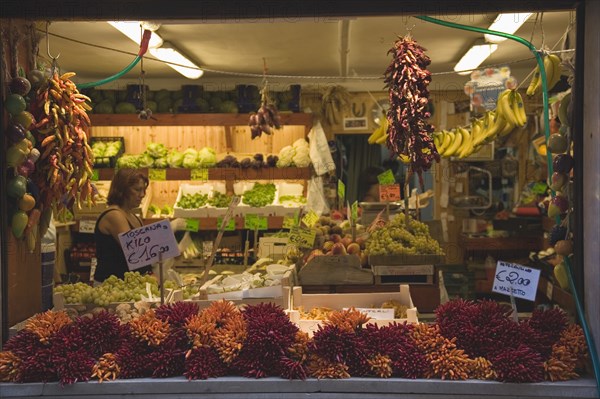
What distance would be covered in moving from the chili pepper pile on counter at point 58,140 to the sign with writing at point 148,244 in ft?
1.37

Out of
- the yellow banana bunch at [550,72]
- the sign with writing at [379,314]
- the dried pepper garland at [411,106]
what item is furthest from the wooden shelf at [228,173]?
the sign with writing at [379,314]

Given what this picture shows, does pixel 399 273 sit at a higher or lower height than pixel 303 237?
lower

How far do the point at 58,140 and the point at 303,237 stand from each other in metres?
2.15

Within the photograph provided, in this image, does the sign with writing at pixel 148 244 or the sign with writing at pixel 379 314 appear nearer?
the sign with writing at pixel 148 244

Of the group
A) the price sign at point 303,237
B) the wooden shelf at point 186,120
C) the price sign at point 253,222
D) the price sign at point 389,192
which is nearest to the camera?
the price sign at point 303,237

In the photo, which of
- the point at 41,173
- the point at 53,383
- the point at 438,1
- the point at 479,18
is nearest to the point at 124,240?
the point at 41,173

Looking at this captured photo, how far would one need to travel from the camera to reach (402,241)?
4.79 metres

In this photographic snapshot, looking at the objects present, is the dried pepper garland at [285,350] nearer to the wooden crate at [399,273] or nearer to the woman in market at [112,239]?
the wooden crate at [399,273]

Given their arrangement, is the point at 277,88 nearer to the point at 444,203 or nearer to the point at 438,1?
the point at 444,203

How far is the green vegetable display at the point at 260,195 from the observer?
7840 mm

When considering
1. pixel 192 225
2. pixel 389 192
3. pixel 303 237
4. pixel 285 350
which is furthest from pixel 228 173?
pixel 285 350

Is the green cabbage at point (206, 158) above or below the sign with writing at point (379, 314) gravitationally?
above

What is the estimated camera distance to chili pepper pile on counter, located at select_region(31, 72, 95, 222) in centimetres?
306

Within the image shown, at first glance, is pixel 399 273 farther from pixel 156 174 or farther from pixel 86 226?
pixel 86 226
